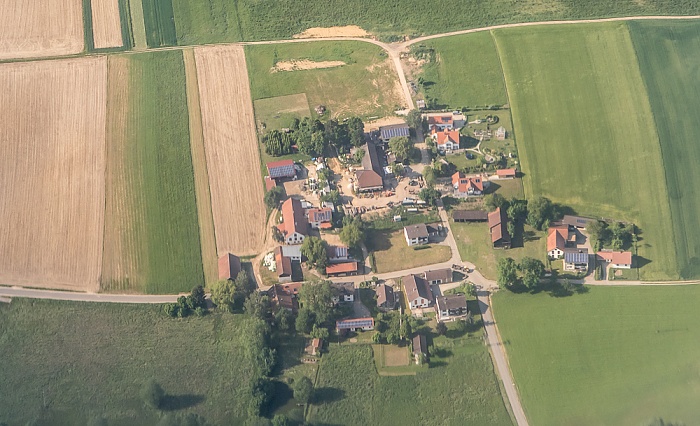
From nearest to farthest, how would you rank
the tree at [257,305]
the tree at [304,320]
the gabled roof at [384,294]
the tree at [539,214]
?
the tree at [304,320]
the tree at [257,305]
the gabled roof at [384,294]
the tree at [539,214]

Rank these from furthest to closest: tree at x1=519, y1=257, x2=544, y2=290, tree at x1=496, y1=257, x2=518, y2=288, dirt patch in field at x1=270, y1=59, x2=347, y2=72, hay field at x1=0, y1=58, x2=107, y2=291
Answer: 1. dirt patch in field at x1=270, y1=59, x2=347, y2=72
2. hay field at x1=0, y1=58, x2=107, y2=291
3. tree at x1=496, y1=257, x2=518, y2=288
4. tree at x1=519, y1=257, x2=544, y2=290

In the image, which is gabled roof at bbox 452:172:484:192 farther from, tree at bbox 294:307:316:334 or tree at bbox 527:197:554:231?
tree at bbox 294:307:316:334

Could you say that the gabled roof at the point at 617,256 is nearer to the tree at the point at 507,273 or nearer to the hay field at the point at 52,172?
the tree at the point at 507,273

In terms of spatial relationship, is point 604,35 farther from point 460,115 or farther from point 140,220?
point 140,220

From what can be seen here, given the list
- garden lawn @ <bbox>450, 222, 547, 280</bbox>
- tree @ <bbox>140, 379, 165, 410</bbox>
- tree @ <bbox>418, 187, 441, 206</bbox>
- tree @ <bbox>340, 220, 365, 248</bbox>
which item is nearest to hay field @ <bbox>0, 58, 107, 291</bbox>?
tree @ <bbox>140, 379, 165, 410</bbox>

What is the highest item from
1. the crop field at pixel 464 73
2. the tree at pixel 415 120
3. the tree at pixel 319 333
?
the crop field at pixel 464 73

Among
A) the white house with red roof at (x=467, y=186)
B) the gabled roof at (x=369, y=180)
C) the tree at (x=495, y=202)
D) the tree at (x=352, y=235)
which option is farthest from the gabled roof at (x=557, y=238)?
the tree at (x=352, y=235)
